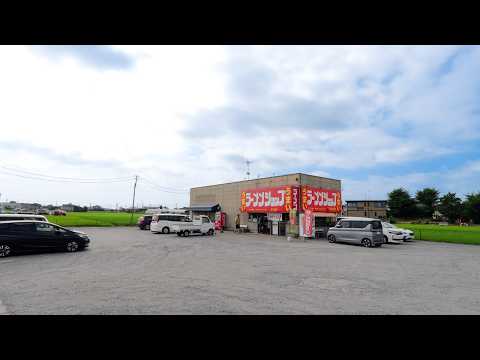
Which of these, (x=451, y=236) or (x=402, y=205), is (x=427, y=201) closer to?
(x=402, y=205)

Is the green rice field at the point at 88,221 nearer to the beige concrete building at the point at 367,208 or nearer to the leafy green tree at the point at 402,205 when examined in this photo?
the beige concrete building at the point at 367,208

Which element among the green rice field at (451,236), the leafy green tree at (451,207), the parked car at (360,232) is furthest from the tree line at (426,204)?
the parked car at (360,232)

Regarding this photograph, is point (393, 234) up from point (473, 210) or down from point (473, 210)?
down

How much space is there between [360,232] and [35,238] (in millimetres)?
16899

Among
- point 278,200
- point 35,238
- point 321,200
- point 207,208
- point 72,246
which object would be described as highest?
point 321,200

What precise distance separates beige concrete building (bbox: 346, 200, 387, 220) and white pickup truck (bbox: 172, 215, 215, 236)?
215ft

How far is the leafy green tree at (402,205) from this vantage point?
71.1 m

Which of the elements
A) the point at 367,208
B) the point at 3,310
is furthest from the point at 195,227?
the point at 367,208

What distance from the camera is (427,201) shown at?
242 feet

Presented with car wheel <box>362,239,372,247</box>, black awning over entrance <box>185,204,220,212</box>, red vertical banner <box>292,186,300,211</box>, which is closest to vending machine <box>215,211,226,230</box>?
black awning over entrance <box>185,204,220,212</box>

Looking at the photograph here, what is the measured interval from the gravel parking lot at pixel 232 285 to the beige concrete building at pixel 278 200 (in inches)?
404

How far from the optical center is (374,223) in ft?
51.1
